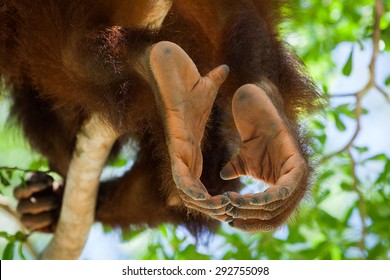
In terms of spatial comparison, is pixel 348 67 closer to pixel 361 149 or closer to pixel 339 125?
pixel 339 125

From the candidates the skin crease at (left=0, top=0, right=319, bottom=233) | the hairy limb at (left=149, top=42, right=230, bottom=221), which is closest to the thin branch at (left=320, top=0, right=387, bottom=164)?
the skin crease at (left=0, top=0, right=319, bottom=233)

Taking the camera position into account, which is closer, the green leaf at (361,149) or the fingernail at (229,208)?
the fingernail at (229,208)

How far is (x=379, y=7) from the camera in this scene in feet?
12.5

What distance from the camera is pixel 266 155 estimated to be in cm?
268

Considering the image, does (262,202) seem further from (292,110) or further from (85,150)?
(85,150)

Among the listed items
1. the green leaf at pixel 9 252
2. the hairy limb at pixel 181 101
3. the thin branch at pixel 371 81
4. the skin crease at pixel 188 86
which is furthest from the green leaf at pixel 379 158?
the green leaf at pixel 9 252

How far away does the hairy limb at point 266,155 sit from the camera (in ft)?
8.46

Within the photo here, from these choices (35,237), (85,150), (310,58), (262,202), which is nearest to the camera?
(262,202)

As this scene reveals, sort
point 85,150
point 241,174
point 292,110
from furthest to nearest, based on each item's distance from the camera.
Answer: point 85,150 < point 292,110 < point 241,174

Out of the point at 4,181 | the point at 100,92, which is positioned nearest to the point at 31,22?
the point at 100,92

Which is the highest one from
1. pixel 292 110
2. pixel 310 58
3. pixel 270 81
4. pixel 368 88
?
pixel 270 81

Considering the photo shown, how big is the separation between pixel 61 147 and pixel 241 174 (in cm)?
152

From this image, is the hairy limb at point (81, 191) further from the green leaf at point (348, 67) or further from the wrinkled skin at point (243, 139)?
the green leaf at point (348, 67)

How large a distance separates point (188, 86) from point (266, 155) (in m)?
0.36
